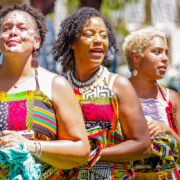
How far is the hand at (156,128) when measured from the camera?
590 centimetres

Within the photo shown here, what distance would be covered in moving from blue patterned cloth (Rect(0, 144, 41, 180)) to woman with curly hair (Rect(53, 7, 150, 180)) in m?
0.78

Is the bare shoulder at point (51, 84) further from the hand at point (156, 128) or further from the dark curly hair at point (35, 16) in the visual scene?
the hand at point (156, 128)

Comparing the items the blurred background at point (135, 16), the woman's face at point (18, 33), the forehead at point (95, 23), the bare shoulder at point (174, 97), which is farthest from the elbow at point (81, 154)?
the blurred background at point (135, 16)

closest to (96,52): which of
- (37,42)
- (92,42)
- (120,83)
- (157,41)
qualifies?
(92,42)

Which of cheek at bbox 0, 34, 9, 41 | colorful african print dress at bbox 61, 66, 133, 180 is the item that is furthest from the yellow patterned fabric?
cheek at bbox 0, 34, 9, 41

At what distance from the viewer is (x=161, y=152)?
5.89 m

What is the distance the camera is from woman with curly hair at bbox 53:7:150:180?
5.46m

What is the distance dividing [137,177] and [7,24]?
1673mm

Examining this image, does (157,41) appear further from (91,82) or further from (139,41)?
(91,82)

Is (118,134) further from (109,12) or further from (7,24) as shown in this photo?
(109,12)

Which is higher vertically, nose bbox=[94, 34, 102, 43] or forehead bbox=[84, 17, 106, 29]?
forehead bbox=[84, 17, 106, 29]

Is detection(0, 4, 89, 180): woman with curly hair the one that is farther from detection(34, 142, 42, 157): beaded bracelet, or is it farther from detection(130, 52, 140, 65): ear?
detection(130, 52, 140, 65): ear

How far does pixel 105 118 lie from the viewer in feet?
18.0

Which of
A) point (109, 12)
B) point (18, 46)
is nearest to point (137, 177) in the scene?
point (18, 46)
